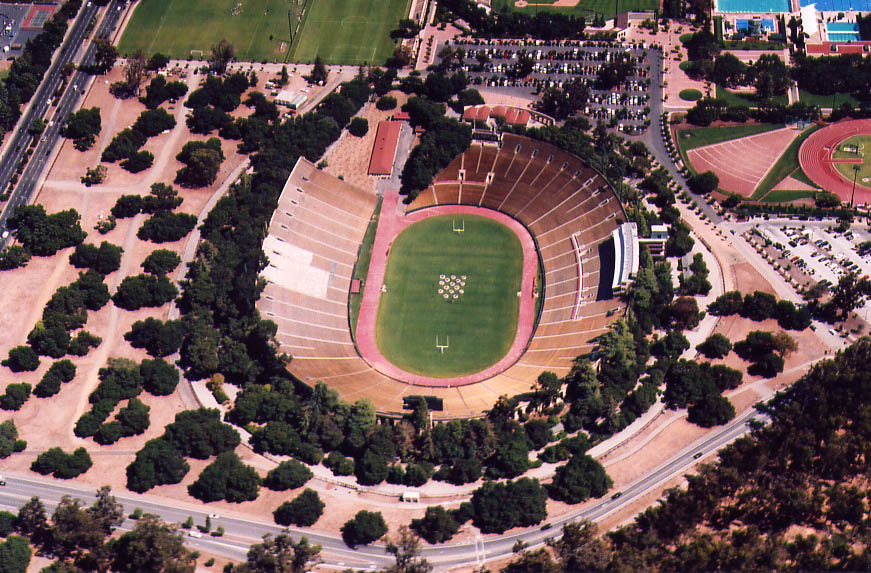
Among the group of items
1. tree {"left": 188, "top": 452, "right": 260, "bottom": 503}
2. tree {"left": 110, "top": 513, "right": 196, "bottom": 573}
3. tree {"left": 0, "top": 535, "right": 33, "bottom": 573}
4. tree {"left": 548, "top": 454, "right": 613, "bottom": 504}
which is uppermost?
tree {"left": 548, "top": 454, "right": 613, "bottom": 504}

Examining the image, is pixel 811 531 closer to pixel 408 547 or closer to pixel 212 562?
pixel 408 547

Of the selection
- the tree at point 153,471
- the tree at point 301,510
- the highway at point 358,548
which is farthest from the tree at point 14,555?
the tree at point 301,510

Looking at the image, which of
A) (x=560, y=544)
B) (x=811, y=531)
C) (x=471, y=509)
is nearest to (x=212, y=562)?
(x=471, y=509)

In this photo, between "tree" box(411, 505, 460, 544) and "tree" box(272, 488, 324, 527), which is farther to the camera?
"tree" box(272, 488, 324, 527)

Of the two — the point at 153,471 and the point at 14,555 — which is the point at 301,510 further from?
the point at 14,555

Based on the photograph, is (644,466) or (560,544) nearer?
(560,544)

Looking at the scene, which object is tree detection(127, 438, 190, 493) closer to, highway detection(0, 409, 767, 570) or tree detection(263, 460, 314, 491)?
highway detection(0, 409, 767, 570)

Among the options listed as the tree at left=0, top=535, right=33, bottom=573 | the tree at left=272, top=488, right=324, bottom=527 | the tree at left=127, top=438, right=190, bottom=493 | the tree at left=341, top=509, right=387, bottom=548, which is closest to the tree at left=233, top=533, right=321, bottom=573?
the tree at left=272, top=488, right=324, bottom=527
